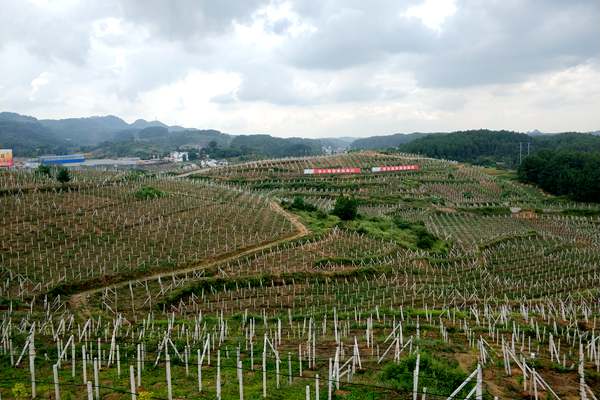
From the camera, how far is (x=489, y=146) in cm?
14100

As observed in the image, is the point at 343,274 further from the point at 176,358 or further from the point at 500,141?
the point at 500,141

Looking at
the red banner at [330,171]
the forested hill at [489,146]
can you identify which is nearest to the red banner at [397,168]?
the red banner at [330,171]

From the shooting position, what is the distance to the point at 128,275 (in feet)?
86.1

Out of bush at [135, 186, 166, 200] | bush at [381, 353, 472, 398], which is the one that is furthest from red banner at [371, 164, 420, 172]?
bush at [381, 353, 472, 398]

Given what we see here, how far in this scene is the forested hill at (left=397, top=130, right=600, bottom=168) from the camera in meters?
126

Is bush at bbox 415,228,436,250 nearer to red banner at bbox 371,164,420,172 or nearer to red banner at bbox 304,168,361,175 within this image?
red banner at bbox 304,168,361,175

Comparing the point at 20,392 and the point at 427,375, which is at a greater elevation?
the point at 427,375

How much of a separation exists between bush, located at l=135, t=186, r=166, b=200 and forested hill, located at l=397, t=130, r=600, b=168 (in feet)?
305

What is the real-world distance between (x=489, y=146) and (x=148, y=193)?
12136cm

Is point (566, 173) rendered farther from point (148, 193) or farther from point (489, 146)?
point (148, 193)

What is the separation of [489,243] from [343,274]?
19.2m

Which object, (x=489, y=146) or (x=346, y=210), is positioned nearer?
(x=346, y=210)

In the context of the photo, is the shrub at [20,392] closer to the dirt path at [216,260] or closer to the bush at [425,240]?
the dirt path at [216,260]

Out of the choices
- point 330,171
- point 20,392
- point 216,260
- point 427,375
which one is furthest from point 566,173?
point 20,392
